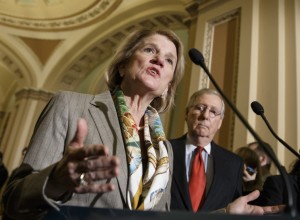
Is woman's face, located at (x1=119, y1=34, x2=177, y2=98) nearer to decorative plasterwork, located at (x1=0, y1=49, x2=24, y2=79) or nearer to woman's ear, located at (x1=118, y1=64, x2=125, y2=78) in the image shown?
woman's ear, located at (x1=118, y1=64, x2=125, y2=78)

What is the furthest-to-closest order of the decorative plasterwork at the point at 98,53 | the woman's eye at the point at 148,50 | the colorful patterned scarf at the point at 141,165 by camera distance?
the decorative plasterwork at the point at 98,53, the woman's eye at the point at 148,50, the colorful patterned scarf at the point at 141,165

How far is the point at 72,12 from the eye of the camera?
9.00m

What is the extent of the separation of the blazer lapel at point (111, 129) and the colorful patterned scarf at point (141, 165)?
2 centimetres

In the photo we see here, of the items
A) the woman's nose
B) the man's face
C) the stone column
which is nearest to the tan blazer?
the woman's nose

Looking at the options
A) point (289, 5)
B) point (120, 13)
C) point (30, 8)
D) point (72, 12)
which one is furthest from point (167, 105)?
point (30, 8)

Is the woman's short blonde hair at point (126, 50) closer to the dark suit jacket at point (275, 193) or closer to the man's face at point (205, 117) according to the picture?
the man's face at point (205, 117)

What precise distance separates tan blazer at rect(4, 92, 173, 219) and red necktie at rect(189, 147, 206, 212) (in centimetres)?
38

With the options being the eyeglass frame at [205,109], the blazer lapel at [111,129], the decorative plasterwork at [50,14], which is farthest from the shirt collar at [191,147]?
the decorative plasterwork at [50,14]

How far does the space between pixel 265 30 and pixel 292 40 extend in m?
0.37

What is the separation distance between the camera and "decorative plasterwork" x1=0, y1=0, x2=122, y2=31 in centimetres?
864

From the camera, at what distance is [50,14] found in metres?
9.40

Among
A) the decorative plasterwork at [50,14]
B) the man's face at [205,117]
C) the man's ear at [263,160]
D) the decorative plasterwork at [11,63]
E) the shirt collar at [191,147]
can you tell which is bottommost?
the shirt collar at [191,147]

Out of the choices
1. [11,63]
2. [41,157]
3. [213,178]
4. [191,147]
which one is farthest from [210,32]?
[11,63]

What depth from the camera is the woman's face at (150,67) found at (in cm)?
141
